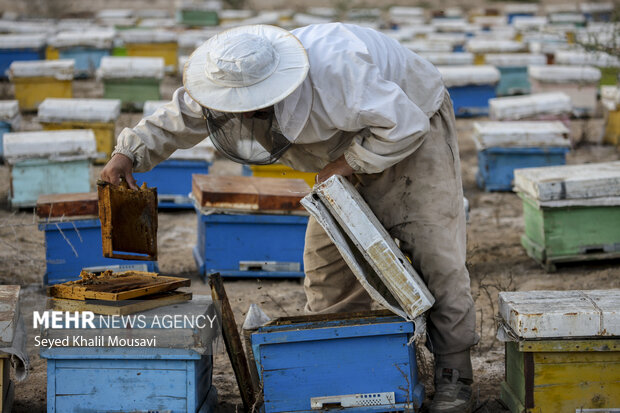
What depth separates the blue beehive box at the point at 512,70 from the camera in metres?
10.8

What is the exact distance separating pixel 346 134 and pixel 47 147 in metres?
3.85

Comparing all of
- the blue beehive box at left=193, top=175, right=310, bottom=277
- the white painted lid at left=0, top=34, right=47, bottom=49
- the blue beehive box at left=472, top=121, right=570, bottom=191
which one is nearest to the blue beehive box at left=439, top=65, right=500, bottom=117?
the blue beehive box at left=472, top=121, right=570, bottom=191

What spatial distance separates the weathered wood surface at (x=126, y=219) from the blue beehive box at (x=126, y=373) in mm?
361

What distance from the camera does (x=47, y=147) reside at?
6062 millimetres

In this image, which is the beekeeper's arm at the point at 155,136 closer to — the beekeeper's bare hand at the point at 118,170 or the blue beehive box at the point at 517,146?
the beekeeper's bare hand at the point at 118,170

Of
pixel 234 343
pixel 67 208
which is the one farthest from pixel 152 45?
pixel 234 343

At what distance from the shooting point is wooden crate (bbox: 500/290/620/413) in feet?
8.86

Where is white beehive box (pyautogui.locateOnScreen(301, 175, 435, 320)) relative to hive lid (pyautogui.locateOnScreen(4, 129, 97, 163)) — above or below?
above

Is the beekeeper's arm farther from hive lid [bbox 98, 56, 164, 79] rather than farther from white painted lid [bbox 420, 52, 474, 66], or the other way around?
white painted lid [bbox 420, 52, 474, 66]

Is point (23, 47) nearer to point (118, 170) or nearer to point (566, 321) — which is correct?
point (118, 170)

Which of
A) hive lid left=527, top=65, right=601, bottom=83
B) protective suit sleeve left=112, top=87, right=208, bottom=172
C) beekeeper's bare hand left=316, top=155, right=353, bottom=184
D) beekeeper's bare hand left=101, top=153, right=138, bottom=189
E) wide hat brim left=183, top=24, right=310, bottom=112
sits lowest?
hive lid left=527, top=65, right=601, bottom=83

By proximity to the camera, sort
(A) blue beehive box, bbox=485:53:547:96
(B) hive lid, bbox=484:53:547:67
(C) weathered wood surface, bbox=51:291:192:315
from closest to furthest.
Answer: (C) weathered wood surface, bbox=51:291:192:315 < (B) hive lid, bbox=484:53:547:67 < (A) blue beehive box, bbox=485:53:547:96

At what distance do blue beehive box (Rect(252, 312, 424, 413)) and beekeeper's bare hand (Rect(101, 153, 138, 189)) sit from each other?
2.65 feet

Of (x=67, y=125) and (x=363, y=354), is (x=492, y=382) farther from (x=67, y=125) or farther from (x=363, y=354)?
(x=67, y=125)
